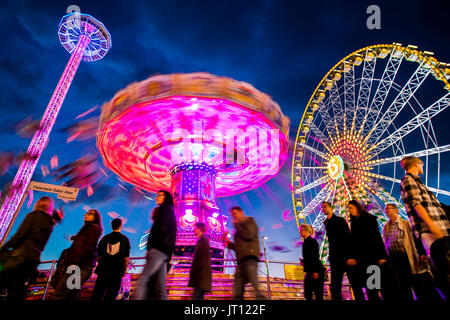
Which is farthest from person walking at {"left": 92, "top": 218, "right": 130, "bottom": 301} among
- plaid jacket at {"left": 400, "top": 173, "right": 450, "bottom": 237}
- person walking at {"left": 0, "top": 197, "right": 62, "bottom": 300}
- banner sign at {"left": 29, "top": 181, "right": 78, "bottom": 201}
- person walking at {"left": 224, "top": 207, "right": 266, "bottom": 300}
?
plaid jacket at {"left": 400, "top": 173, "right": 450, "bottom": 237}

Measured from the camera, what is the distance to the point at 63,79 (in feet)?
71.0

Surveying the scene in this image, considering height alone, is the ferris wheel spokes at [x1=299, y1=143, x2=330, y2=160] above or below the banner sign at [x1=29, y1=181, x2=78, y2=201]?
above

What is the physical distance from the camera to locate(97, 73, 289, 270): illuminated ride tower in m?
12.0

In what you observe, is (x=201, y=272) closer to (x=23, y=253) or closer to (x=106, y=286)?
(x=106, y=286)

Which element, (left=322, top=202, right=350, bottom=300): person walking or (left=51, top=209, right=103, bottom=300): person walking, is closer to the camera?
(left=51, top=209, right=103, bottom=300): person walking

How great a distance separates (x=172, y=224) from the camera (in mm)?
3939

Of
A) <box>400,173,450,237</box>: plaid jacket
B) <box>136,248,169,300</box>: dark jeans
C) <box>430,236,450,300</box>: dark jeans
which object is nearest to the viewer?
<box>430,236,450,300</box>: dark jeans

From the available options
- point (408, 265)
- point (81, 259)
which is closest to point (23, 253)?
point (81, 259)

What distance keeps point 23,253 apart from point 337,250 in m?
4.55

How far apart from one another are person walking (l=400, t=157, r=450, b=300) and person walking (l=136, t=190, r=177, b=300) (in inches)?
121

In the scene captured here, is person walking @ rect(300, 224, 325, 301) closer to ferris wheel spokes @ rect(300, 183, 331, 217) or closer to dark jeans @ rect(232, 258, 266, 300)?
dark jeans @ rect(232, 258, 266, 300)

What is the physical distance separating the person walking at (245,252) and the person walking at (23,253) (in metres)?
2.78

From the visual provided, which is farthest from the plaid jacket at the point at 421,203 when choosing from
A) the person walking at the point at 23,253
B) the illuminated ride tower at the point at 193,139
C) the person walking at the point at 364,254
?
the illuminated ride tower at the point at 193,139
